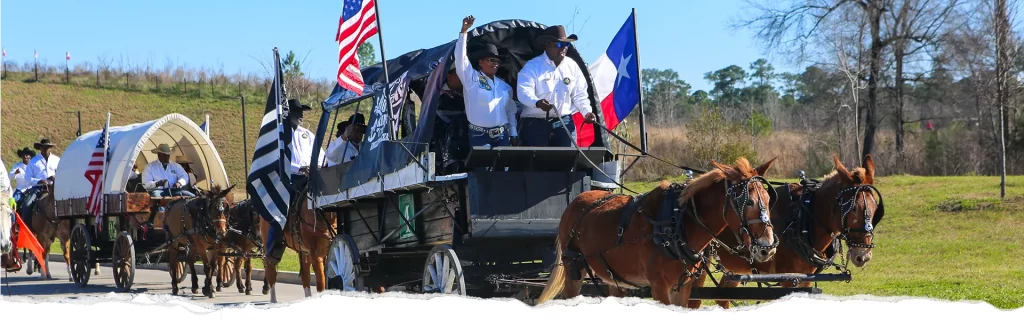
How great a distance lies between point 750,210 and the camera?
A: 7.37m

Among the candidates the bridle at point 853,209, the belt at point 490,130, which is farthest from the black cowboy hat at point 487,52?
the bridle at point 853,209

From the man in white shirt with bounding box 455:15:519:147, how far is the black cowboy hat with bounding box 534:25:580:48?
1.48 ft

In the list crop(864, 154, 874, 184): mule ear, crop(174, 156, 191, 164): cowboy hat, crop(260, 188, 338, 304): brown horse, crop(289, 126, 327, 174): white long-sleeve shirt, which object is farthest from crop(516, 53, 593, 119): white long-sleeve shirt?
crop(174, 156, 191, 164): cowboy hat

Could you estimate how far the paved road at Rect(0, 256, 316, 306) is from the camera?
1527cm

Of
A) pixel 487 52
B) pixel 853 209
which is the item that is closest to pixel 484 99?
pixel 487 52

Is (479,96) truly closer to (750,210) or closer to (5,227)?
(750,210)

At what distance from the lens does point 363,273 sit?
1088 centimetres

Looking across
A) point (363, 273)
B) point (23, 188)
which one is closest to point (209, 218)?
point (363, 273)

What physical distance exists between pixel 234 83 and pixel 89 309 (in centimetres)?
6665

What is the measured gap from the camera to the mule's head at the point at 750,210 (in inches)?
287

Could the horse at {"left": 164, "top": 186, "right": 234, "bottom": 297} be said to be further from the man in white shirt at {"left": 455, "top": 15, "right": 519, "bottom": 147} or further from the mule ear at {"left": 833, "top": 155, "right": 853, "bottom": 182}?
the mule ear at {"left": 833, "top": 155, "right": 853, "bottom": 182}

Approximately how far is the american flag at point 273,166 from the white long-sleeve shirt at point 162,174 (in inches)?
202

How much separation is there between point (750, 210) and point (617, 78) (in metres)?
3.89

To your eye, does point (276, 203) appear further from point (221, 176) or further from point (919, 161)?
point (919, 161)
